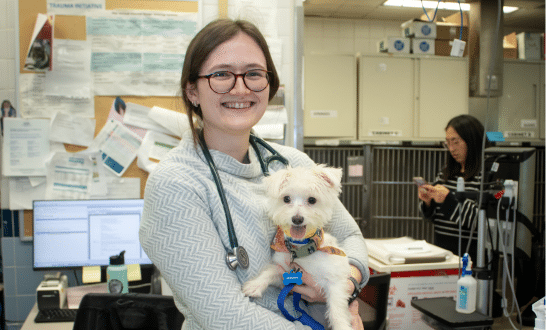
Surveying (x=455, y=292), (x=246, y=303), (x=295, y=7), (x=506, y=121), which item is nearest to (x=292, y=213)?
(x=246, y=303)

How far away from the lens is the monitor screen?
2.06m

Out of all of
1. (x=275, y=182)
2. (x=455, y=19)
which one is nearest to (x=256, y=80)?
(x=275, y=182)

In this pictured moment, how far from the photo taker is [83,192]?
2.17 m

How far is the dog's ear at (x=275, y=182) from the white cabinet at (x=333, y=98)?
2.60m

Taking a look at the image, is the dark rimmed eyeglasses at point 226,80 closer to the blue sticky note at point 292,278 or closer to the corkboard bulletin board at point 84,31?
the blue sticky note at point 292,278

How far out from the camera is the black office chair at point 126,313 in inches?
53.9

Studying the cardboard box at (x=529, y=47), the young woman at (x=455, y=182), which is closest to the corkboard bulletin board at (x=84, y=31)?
the young woman at (x=455, y=182)

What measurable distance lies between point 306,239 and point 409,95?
3086mm

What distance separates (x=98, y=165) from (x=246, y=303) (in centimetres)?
160

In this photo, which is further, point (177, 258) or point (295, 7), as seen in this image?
point (295, 7)

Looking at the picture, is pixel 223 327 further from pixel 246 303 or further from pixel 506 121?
pixel 506 121

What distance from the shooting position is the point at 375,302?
1.56 metres

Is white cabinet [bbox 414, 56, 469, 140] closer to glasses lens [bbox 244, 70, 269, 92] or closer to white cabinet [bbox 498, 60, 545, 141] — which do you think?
white cabinet [bbox 498, 60, 545, 141]

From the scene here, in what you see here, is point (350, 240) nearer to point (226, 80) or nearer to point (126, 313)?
point (226, 80)
